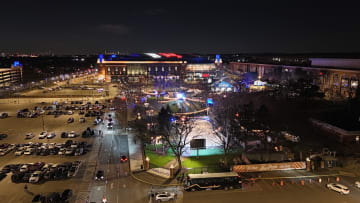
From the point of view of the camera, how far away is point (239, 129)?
21.7 metres

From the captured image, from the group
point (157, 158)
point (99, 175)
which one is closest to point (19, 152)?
point (99, 175)

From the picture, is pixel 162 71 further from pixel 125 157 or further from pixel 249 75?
pixel 125 157

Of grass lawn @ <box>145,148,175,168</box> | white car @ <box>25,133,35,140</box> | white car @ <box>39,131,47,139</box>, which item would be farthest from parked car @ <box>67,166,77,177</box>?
white car @ <box>25,133,35,140</box>

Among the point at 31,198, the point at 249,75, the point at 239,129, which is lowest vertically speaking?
the point at 31,198

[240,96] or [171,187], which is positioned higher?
[240,96]

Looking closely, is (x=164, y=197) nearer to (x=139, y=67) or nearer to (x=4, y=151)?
(x=4, y=151)

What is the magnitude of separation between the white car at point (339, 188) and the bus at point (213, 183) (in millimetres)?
4619

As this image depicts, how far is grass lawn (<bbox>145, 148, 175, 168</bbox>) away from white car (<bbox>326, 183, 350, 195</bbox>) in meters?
9.37

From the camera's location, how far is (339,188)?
13320 mm

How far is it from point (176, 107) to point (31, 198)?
20.7 m

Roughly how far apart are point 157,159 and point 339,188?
34.6ft

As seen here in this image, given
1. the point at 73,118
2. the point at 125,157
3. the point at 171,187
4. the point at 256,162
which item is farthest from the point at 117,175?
the point at 73,118

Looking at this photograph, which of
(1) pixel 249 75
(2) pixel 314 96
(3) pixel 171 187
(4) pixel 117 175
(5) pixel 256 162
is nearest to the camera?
(3) pixel 171 187

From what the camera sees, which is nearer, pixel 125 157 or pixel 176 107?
pixel 125 157
